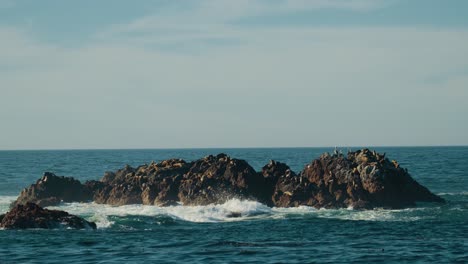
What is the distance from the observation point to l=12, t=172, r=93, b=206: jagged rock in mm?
69812

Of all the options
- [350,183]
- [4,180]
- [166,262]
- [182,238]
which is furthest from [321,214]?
[4,180]

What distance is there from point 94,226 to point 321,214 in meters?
18.4

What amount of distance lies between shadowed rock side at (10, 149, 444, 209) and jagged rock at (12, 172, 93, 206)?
100 mm

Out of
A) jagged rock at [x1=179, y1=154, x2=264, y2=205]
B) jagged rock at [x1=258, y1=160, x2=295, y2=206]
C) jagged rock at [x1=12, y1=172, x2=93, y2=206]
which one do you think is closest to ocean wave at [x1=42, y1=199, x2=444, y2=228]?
jagged rock at [x1=179, y1=154, x2=264, y2=205]

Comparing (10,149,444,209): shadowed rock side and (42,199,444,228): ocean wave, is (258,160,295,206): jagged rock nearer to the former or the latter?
(10,149,444,209): shadowed rock side

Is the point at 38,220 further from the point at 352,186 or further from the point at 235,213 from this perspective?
the point at 352,186

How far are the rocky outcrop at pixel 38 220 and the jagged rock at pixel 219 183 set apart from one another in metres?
15.9

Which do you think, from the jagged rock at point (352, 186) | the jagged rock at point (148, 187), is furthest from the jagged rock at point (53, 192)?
the jagged rock at point (352, 186)

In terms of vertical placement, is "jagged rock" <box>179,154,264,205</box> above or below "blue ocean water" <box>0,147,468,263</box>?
above

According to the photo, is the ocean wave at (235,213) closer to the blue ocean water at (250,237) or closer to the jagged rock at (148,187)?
the blue ocean water at (250,237)

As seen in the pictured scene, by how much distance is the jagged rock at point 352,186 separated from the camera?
62.2m

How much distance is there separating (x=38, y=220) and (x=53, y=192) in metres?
23.3

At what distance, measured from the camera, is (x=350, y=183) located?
6319 cm

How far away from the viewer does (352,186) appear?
62625 millimetres
